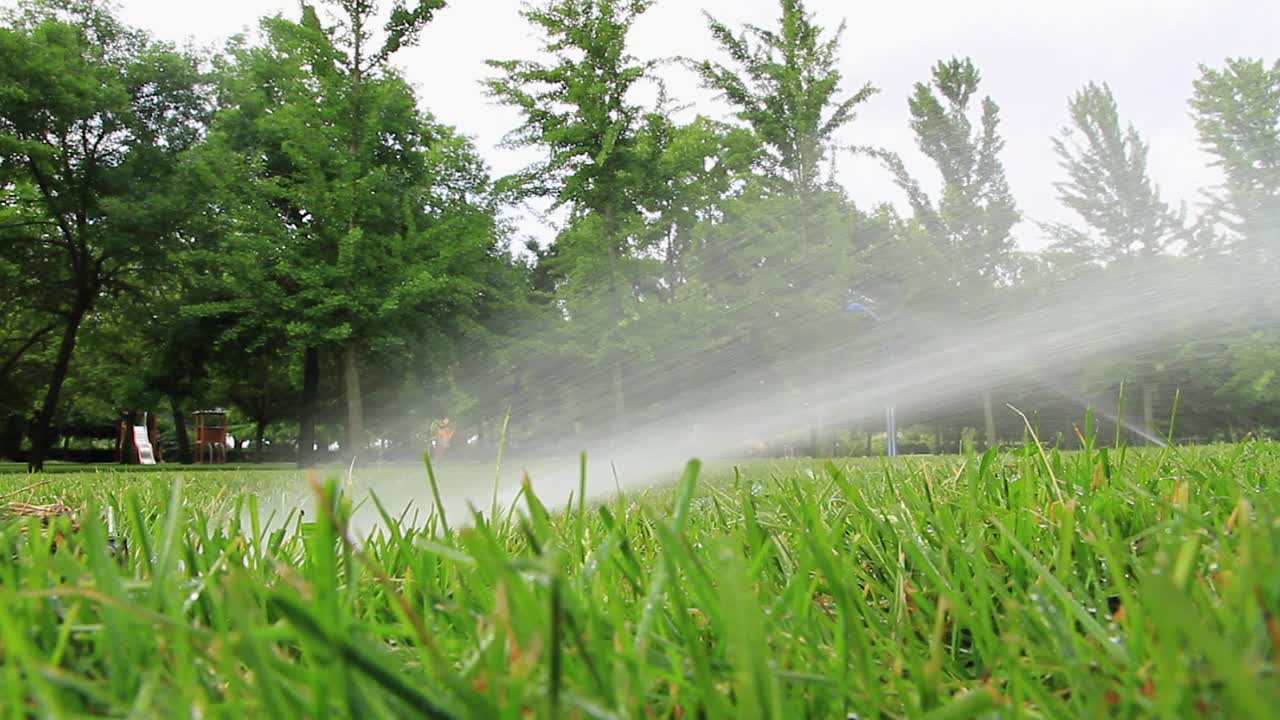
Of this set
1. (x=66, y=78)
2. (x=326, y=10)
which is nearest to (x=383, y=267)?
(x=326, y=10)

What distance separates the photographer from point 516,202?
17.2 metres

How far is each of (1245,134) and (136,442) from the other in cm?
2911


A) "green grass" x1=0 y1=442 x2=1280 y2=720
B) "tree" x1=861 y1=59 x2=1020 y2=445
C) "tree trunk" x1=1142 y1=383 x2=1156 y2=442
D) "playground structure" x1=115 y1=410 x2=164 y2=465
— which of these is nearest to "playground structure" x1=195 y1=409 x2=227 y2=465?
"playground structure" x1=115 y1=410 x2=164 y2=465

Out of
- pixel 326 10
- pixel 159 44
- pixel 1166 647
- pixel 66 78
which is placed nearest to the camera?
pixel 1166 647

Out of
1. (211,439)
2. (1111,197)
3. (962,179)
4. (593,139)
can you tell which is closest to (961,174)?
(962,179)

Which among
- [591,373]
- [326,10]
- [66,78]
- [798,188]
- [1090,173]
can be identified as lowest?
[591,373]

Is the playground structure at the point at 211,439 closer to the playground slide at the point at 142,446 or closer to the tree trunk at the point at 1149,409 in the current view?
the playground slide at the point at 142,446

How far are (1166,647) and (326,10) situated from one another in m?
19.2

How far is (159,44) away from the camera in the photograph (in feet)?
59.6

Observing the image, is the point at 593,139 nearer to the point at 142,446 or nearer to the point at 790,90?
the point at 790,90

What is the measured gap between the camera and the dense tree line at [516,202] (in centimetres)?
1505

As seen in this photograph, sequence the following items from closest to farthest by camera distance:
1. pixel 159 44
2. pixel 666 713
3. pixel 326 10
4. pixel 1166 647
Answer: pixel 1166 647 < pixel 666 713 < pixel 326 10 < pixel 159 44

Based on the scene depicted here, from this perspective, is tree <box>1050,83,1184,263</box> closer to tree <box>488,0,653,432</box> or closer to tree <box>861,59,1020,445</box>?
tree <box>861,59,1020,445</box>

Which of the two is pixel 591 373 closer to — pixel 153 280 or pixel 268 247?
pixel 268 247
